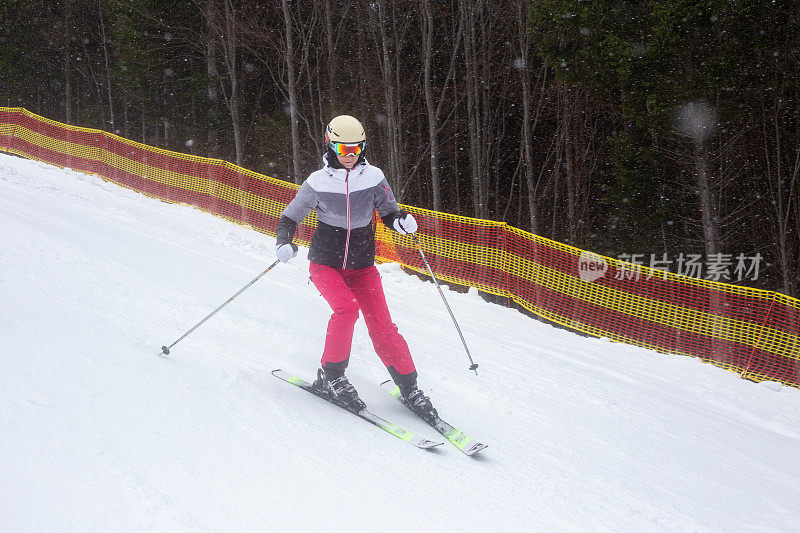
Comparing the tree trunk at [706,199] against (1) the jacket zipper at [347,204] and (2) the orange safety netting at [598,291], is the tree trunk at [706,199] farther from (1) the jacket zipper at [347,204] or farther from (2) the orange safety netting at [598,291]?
(1) the jacket zipper at [347,204]

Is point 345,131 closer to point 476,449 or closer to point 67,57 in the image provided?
point 476,449

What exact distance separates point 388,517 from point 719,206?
1417 cm

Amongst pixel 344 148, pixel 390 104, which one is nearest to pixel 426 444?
pixel 344 148

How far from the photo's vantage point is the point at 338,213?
3818 millimetres

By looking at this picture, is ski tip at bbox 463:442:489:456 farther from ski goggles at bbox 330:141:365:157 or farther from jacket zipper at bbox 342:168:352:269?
ski goggles at bbox 330:141:365:157

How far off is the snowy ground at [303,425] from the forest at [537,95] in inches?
268

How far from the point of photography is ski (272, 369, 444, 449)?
342cm

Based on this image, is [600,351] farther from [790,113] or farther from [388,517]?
[790,113]

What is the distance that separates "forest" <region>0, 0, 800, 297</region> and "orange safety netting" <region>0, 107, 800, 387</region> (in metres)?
3.26

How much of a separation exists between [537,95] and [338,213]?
61.0ft

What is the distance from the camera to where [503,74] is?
19859 mm

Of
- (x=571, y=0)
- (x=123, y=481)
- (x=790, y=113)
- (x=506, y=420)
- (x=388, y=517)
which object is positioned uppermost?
(x=571, y=0)

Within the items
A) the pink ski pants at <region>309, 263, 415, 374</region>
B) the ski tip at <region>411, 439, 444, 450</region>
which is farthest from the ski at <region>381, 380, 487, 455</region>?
the pink ski pants at <region>309, 263, 415, 374</region>

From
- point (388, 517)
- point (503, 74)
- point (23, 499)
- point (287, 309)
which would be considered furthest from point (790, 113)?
point (23, 499)
